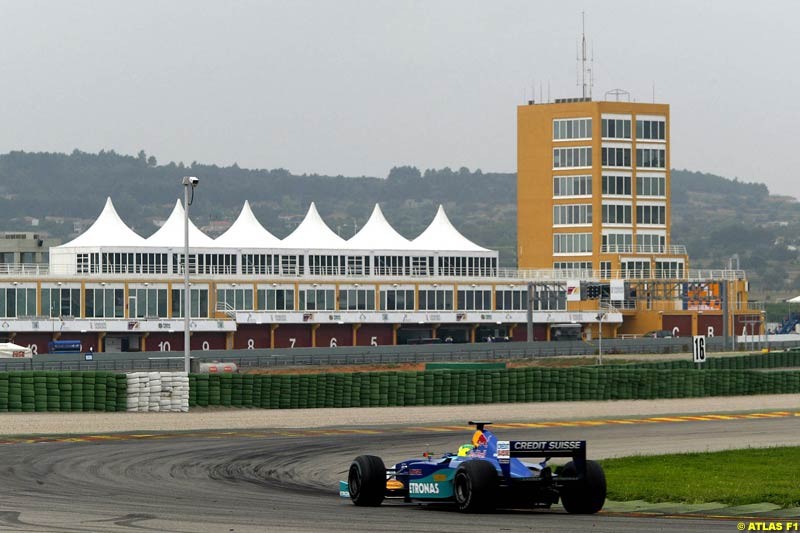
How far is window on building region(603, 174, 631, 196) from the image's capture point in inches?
5143

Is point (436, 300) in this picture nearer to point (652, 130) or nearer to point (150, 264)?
point (150, 264)

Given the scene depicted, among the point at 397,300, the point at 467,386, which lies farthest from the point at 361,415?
the point at 397,300

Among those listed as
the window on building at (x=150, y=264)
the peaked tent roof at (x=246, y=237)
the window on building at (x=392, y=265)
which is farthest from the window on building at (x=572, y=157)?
the window on building at (x=150, y=264)

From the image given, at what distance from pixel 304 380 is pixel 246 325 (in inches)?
2304

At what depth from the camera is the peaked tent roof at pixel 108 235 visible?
118 m

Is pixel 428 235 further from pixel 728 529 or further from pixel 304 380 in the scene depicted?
pixel 728 529

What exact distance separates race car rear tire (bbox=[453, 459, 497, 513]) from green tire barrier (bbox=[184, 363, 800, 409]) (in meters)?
29.0

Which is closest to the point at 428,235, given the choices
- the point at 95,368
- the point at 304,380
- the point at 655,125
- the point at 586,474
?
the point at 655,125

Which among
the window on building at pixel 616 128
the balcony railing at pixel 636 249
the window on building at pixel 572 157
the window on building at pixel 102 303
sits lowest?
the window on building at pixel 102 303

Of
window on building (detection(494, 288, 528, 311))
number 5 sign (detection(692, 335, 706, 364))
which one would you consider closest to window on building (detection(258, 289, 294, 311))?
window on building (detection(494, 288, 528, 311))

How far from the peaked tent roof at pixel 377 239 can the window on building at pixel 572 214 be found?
14.0 meters

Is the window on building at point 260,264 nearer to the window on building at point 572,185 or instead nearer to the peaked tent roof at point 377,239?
the peaked tent roof at point 377,239

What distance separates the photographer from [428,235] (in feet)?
429

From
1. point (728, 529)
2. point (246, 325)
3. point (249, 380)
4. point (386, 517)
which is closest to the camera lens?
point (728, 529)
